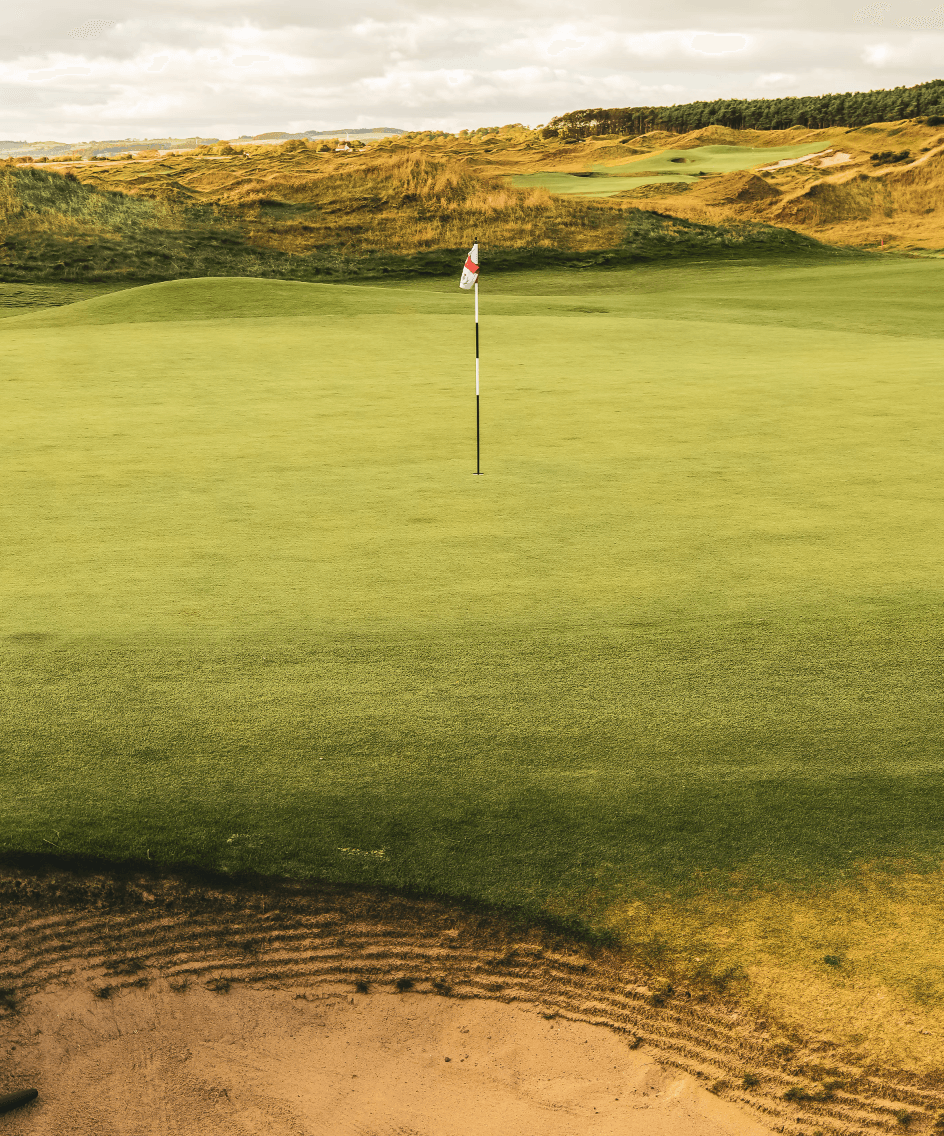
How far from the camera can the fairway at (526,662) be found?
3801 mm

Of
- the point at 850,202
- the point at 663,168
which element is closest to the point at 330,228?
the point at 850,202

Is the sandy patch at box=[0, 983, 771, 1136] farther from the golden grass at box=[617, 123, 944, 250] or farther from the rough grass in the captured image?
the golden grass at box=[617, 123, 944, 250]

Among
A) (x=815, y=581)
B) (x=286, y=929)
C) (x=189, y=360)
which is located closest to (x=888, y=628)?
(x=815, y=581)

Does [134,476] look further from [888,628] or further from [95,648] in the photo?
[888,628]

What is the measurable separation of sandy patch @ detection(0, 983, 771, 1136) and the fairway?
46 centimetres

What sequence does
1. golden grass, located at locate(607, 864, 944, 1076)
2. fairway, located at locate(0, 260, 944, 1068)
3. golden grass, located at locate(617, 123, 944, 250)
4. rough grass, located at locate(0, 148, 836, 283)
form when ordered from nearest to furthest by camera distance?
golden grass, located at locate(607, 864, 944, 1076)
fairway, located at locate(0, 260, 944, 1068)
rough grass, located at locate(0, 148, 836, 283)
golden grass, located at locate(617, 123, 944, 250)

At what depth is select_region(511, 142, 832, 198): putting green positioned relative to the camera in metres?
53.4

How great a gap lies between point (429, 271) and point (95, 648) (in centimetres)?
2938

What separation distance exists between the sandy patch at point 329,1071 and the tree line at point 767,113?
76.1 meters

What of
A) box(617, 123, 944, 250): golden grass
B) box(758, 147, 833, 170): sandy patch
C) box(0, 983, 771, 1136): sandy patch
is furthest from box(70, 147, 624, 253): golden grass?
box(0, 983, 771, 1136): sandy patch

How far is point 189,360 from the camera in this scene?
571 inches

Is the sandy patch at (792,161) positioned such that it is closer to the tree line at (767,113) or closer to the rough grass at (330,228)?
the tree line at (767,113)

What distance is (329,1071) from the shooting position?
3.09 metres

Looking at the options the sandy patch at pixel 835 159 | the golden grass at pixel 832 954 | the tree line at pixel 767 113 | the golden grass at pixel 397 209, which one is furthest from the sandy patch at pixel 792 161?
the golden grass at pixel 832 954
